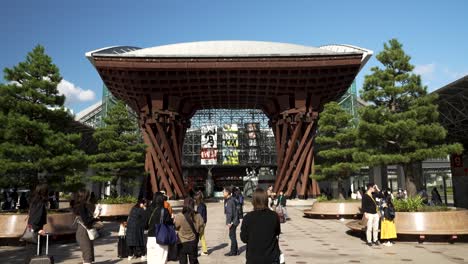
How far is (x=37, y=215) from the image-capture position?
25.9 ft

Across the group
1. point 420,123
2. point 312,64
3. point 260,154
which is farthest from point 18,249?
point 260,154

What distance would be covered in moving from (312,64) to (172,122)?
14.0 metres

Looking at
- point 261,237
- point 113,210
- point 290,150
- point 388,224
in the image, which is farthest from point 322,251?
point 290,150

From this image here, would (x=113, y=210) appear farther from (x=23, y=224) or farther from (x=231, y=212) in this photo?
(x=231, y=212)

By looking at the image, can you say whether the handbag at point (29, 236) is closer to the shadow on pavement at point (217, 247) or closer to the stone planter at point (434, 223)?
the shadow on pavement at point (217, 247)

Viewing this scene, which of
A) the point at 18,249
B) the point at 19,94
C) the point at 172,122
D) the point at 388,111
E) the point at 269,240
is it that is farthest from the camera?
the point at 172,122

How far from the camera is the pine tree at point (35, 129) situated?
1420cm

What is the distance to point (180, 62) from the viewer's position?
1261 inches

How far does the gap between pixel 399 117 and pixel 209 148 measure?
47.5m

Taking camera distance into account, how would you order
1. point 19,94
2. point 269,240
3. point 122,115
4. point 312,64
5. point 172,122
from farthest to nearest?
point 172,122
point 312,64
point 122,115
point 19,94
point 269,240

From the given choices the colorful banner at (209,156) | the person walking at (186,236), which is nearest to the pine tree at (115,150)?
the person walking at (186,236)

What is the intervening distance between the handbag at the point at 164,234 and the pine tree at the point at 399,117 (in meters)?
12.8

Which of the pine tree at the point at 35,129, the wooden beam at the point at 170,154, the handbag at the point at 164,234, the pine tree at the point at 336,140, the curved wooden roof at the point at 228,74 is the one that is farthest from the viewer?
the wooden beam at the point at 170,154

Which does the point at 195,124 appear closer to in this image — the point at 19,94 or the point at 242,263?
the point at 19,94
